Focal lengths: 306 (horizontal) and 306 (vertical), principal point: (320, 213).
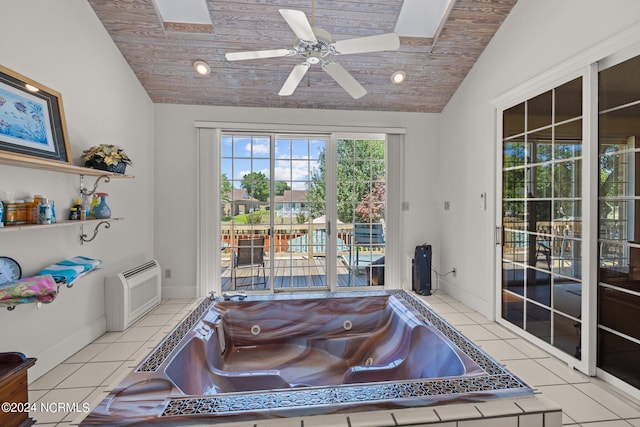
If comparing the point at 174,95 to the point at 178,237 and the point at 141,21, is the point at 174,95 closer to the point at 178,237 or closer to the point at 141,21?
the point at 141,21

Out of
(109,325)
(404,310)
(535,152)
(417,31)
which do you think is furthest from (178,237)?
(535,152)

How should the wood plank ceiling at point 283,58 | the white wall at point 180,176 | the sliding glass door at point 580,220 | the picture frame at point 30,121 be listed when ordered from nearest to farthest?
the picture frame at point 30,121, the sliding glass door at point 580,220, the wood plank ceiling at point 283,58, the white wall at point 180,176

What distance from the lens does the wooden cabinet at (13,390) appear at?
1.26 metres

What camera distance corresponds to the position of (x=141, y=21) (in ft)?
8.89

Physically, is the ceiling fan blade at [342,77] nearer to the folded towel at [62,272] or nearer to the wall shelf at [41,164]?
the wall shelf at [41,164]

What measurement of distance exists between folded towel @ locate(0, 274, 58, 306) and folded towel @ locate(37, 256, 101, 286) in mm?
173

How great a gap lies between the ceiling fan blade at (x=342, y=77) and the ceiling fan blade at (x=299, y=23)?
29 cm

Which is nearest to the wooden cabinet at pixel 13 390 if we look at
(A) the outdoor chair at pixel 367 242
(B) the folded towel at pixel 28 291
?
(B) the folded towel at pixel 28 291

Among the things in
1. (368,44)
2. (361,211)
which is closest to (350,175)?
(361,211)

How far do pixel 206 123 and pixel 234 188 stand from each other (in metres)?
0.82

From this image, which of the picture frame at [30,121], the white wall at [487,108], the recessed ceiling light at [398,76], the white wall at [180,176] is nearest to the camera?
the picture frame at [30,121]

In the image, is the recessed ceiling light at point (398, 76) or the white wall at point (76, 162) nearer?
the white wall at point (76, 162)

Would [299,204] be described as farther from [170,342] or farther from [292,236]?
[170,342]

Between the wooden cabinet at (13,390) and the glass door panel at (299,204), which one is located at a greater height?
the glass door panel at (299,204)
